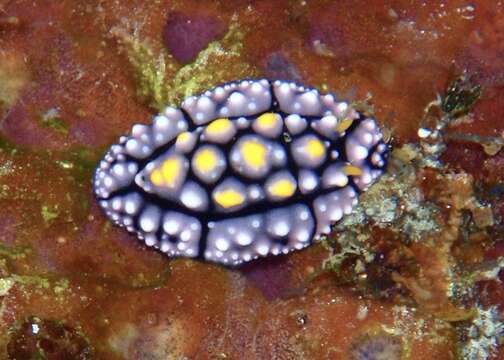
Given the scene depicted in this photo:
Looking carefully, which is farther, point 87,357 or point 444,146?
point 87,357

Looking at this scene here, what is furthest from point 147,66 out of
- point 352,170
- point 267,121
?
point 352,170

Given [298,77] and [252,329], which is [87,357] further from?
[298,77]

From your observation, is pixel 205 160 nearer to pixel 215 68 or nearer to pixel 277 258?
pixel 215 68

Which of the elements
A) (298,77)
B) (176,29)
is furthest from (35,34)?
(298,77)

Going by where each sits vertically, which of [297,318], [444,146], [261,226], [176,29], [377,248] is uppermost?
[176,29]

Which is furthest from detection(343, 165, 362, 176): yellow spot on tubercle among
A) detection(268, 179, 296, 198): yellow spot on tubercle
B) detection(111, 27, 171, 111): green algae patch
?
detection(111, 27, 171, 111): green algae patch

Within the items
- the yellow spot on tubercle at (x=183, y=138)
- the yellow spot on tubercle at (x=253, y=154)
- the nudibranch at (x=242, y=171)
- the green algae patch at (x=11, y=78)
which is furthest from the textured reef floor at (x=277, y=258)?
the yellow spot on tubercle at (x=253, y=154)

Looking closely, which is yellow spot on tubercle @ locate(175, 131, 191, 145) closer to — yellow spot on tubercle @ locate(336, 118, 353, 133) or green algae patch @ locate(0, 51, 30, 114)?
yellow spot on tubercle @ locate(336, 118, 353, 133)

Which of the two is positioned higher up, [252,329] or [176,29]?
[176,29]
